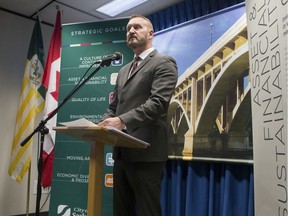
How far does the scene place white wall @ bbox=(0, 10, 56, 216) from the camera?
11.0 feet

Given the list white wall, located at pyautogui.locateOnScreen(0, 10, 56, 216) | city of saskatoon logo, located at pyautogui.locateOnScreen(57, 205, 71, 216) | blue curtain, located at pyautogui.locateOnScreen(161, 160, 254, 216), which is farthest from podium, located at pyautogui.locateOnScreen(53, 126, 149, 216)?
white wall, located at pyautogui.locateOnScreen(0, 10, 56, 216)

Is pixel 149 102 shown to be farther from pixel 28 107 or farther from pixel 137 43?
pixel 28 107

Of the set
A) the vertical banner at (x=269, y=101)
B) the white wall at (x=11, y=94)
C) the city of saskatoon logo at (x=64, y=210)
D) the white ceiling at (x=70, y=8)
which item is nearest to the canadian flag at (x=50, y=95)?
the white ceiling at (x=70, y=8)

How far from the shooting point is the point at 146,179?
1.50 metres

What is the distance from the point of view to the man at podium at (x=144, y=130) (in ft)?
4.85

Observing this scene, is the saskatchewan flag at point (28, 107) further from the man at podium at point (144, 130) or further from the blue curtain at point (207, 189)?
the man at podium at point (144, 130)

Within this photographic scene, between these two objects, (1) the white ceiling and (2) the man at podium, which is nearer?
(2) the man at podium

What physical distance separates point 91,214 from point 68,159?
59.3 inches

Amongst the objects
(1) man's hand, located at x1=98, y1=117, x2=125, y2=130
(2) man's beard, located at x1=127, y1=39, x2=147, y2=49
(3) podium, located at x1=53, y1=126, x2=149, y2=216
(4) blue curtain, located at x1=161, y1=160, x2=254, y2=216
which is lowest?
(4) blue curtain, located at x1=161, y1=160, x2=254, y2=216

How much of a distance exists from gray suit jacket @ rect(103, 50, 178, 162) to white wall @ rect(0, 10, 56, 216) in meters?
2.28

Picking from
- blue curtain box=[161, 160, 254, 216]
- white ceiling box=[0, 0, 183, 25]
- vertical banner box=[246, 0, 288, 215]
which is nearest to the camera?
vertical banner box=[246, 0, 288, 215]

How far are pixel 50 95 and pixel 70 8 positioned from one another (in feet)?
3.46

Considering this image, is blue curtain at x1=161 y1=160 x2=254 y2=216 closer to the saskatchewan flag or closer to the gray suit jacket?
the gray suit jacket

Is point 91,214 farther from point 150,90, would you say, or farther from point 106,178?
point 106,178
